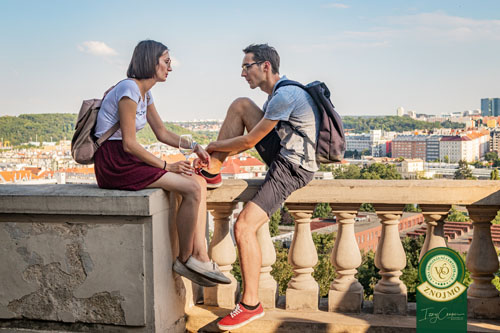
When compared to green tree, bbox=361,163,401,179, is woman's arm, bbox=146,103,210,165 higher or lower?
higher

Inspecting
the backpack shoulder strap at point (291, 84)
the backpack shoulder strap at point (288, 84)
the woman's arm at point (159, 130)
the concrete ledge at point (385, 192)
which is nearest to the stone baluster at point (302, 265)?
the concrete ledge at point (385, 192)

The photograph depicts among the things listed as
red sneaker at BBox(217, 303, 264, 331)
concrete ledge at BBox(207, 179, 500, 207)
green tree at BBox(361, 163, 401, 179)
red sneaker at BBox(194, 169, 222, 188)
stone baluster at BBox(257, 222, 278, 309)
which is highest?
red sneaker at BBox(194, 169, 222, 188)

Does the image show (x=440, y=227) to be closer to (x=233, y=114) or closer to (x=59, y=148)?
(x=233, y=114)

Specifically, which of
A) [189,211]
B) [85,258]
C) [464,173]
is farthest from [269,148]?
[464,173]

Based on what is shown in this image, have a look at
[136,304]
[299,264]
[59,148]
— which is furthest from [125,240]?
[59,148]

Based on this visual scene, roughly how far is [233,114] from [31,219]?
1.04 meters

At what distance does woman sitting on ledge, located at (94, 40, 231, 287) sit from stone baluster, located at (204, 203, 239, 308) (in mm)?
278

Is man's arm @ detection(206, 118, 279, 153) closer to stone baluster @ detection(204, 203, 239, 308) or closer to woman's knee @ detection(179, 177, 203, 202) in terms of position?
woman's knee @ detection(179, 177, 203, 202)

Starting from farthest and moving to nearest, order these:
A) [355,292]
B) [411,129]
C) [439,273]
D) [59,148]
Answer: [411,129], [59,148], [355,292], [439,273]

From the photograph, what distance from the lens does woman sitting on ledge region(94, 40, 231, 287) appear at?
9.57ft

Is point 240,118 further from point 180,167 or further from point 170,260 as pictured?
point 170,260

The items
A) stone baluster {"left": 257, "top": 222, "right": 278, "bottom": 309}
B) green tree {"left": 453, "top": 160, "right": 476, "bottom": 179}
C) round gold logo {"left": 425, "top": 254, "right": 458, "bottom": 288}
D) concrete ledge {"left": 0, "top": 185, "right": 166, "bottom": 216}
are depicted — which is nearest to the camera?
round gold logo {"left": 425, "top": 254, "right": 458, "bottom": 288}

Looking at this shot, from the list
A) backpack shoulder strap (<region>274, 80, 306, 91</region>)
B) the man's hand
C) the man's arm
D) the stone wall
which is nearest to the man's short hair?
backpack shoulder strap (<region>274, 80, 306, 91</region>)

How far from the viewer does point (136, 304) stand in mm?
2859
